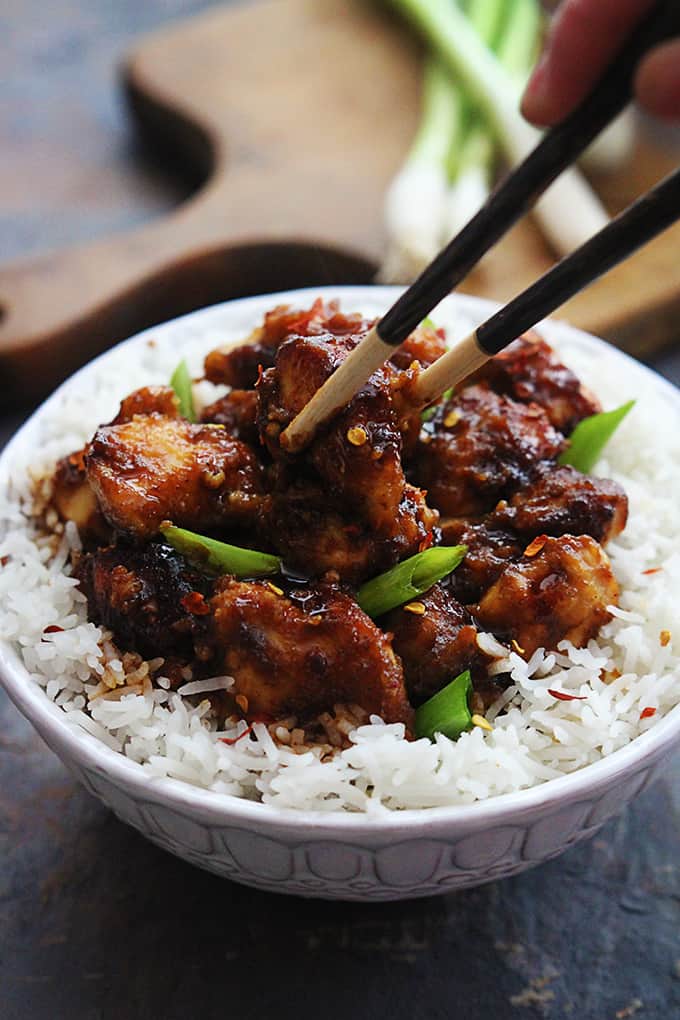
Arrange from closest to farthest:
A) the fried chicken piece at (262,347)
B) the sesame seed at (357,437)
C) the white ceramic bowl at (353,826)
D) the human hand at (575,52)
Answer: the human hand at (575,52) < the white ceramic bowl at (353,826) < the sesame seed at (357,437) < the fried chicken piece at (262,347)

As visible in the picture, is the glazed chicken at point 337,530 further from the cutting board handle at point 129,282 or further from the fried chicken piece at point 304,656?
the cutting board handle at point 129,282

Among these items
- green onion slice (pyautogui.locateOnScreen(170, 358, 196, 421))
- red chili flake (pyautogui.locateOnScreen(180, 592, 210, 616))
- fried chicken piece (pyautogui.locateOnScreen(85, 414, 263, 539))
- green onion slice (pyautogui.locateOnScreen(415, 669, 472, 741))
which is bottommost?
green onion slice (pyautogui.locateOnScreen(170, 358, 196, 421))

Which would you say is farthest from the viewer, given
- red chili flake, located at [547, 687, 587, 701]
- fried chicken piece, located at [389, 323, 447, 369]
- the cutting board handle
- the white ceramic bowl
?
the cutting board handle

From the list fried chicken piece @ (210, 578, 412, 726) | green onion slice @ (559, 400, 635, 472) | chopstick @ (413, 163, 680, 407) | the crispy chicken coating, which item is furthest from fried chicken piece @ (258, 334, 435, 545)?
green onion slice @ (559, 400, 635, 472)

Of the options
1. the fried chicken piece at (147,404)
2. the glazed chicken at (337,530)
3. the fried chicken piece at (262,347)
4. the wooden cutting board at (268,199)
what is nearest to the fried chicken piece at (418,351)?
the glazed chicken at (337,530)

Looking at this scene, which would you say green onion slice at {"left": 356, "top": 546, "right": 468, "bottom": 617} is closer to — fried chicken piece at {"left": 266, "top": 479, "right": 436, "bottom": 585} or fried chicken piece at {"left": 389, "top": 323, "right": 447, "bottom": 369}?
fried chicken piece at {"left": 266, "top": 479, "right": 436, "bottom": 585}

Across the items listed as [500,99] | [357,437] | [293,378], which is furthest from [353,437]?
[500,99]
